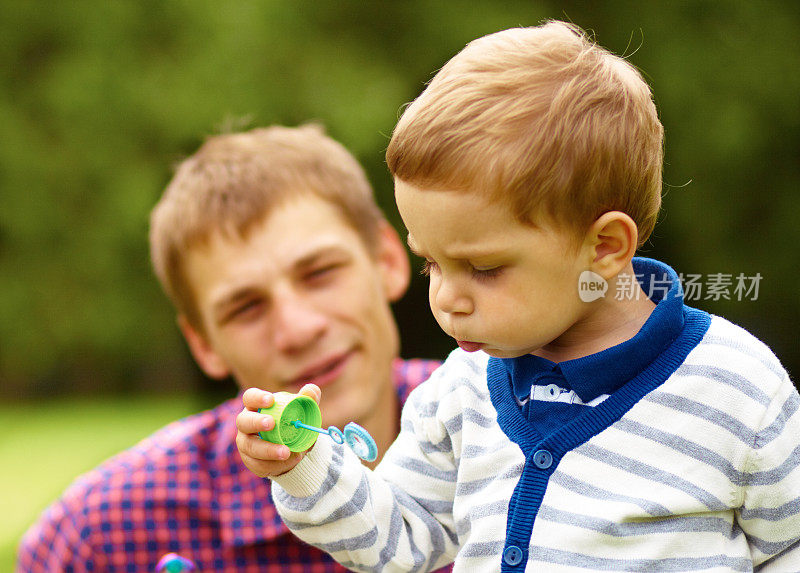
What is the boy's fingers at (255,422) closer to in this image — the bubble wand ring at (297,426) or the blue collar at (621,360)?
the bubble wand ring at (297,426)

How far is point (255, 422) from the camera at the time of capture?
3.48 feet

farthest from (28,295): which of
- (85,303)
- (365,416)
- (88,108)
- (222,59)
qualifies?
(365,416)

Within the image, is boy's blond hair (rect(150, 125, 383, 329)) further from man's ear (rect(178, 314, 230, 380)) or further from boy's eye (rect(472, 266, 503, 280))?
boy's eye (rect(472, 266, 503, 280))

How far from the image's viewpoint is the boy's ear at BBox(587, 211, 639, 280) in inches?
40.1

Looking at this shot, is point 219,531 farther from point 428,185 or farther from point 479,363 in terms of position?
point 428,185

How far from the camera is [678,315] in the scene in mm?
1089

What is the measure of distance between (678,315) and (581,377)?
14 cm

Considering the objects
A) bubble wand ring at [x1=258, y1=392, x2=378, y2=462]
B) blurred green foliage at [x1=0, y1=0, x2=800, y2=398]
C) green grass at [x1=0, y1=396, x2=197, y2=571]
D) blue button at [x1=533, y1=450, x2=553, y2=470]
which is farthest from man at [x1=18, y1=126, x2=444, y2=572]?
green grass at [x1=0, y1=396, x2=197, y2=571]

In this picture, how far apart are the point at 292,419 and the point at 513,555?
0.30 metres

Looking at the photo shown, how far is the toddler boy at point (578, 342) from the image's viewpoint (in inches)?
38.9

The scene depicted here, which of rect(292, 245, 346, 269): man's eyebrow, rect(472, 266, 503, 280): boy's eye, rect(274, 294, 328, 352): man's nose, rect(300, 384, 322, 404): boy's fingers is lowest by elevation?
rect(274, 294, 328, 352): man's nose

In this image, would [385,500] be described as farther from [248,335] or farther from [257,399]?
[248,335]

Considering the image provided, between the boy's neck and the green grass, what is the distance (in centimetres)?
395

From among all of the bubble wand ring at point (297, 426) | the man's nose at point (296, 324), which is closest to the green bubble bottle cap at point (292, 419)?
the bubble wand ring at point (297, 426)
